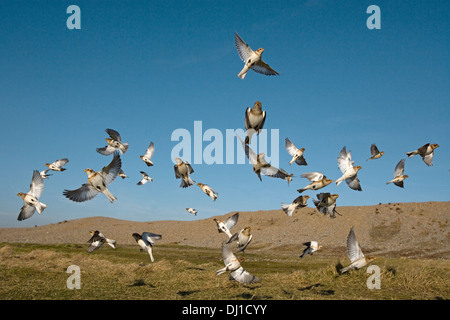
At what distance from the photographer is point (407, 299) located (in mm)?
10086

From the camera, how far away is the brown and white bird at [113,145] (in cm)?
1055

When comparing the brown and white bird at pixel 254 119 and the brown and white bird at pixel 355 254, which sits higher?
the brown and white bird at pixel 254 119

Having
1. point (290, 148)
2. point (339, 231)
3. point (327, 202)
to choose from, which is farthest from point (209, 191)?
point (339, 231)

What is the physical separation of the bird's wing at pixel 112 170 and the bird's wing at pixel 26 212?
2.10 m

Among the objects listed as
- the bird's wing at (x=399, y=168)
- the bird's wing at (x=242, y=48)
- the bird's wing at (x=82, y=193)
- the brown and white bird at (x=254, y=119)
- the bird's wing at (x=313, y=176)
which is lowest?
the bird's wing at (x=82, y=193)

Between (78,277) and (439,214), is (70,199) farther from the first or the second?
(439,214)

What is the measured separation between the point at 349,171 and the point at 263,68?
9.85 ft

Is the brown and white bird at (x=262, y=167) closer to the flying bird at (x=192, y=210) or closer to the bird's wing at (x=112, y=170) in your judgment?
the bird's wing at (x=112, y=170)

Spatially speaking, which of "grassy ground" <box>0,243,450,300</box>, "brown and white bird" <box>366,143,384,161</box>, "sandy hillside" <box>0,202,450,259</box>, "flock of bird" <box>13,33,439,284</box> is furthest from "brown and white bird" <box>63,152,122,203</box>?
"sandy hillside" <box>0,202,450,259</box>

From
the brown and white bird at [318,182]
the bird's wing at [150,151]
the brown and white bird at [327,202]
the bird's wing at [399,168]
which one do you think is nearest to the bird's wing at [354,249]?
the brown and white bird at [327,202]

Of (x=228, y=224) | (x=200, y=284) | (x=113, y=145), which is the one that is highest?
(x=113, y=145)

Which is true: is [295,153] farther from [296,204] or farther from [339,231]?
[339,231]

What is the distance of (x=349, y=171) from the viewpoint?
8.70m
